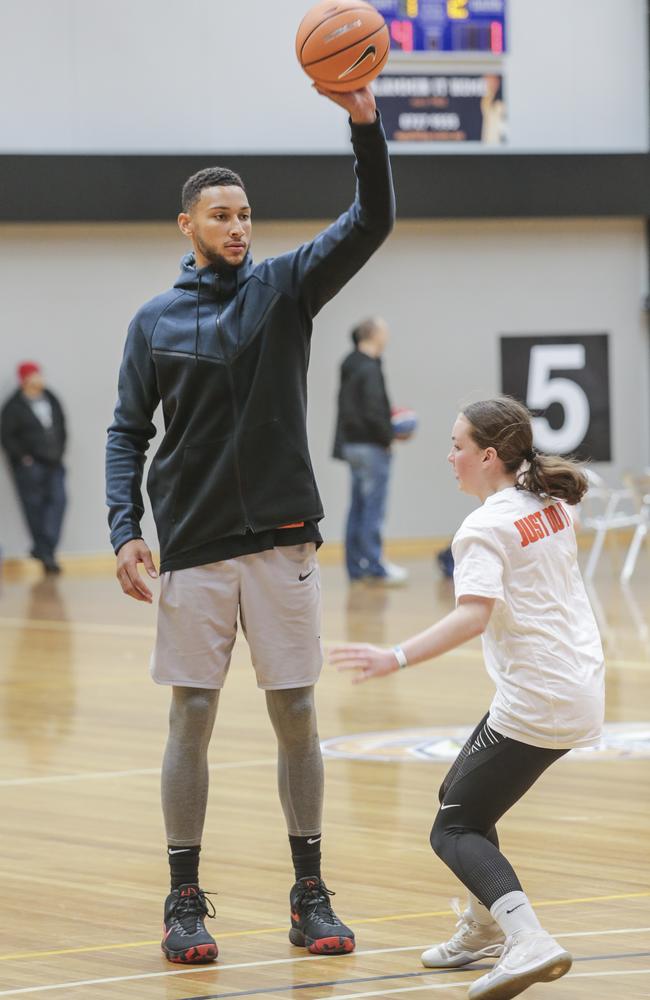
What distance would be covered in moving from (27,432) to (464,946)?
507 inches

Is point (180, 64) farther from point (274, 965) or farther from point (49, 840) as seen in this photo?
point (274, 965)

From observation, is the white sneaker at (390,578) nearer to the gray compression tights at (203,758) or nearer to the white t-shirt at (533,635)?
the gray compression tights at (203,758)

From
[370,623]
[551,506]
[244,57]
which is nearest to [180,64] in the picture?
[244,57]

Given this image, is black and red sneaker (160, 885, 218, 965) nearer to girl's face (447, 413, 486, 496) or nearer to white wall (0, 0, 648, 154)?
girl's face (447, 413, 486, 496)

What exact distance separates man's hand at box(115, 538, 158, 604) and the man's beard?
2.51ft

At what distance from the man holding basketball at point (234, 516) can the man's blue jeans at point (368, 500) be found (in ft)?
34.6

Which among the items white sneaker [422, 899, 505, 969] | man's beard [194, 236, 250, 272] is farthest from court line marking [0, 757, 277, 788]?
man's beard [194, 236, 250, 272]

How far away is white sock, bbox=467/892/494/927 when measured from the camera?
4418mm

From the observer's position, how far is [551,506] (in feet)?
14.3

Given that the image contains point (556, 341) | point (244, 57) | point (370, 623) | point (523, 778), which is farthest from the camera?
point (556, 341)

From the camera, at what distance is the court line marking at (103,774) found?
7234 mm

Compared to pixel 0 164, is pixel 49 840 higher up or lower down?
lower down

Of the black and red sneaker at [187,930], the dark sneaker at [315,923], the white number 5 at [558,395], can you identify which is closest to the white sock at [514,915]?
the dark sneaker at [315,923]

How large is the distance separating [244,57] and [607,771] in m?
12.4
